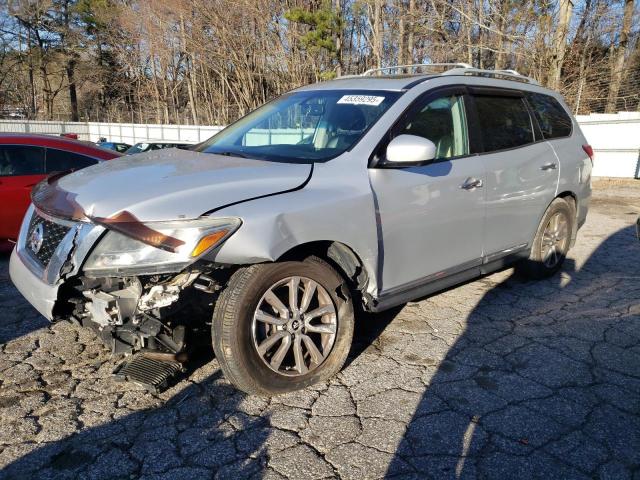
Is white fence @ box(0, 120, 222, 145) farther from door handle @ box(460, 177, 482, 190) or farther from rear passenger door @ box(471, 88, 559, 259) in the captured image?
door handle @ box(460, 177, 482, 190)

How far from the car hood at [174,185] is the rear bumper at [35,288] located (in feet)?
1.52

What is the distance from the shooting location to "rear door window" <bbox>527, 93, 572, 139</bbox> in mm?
4836

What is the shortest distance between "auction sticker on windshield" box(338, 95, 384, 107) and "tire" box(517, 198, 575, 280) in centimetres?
218

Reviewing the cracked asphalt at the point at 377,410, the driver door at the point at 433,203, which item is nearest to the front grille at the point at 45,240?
the cracked asphalt at the point at 377,410

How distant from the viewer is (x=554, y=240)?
5.11 m

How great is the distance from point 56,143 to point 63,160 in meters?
0.25

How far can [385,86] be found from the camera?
146 inches

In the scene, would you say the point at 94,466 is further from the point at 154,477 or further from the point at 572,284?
the point at 572,284

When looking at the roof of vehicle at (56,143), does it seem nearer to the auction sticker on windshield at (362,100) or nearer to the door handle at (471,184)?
the auction sticker on windshield at (362,100)

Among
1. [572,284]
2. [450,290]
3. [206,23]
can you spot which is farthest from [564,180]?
[206,23]

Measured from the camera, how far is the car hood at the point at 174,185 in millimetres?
2611

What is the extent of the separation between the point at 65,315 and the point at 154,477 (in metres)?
1.11

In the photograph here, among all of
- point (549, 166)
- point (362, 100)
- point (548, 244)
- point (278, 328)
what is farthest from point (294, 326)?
point (548, 244)

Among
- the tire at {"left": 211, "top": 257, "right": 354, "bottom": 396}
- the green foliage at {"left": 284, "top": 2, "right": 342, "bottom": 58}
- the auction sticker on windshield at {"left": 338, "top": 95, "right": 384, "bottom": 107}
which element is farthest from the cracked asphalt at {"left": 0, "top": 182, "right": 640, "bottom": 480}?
the green foliage at {"left": 284, "top": 2, "right": 342, "bottom": 58}
